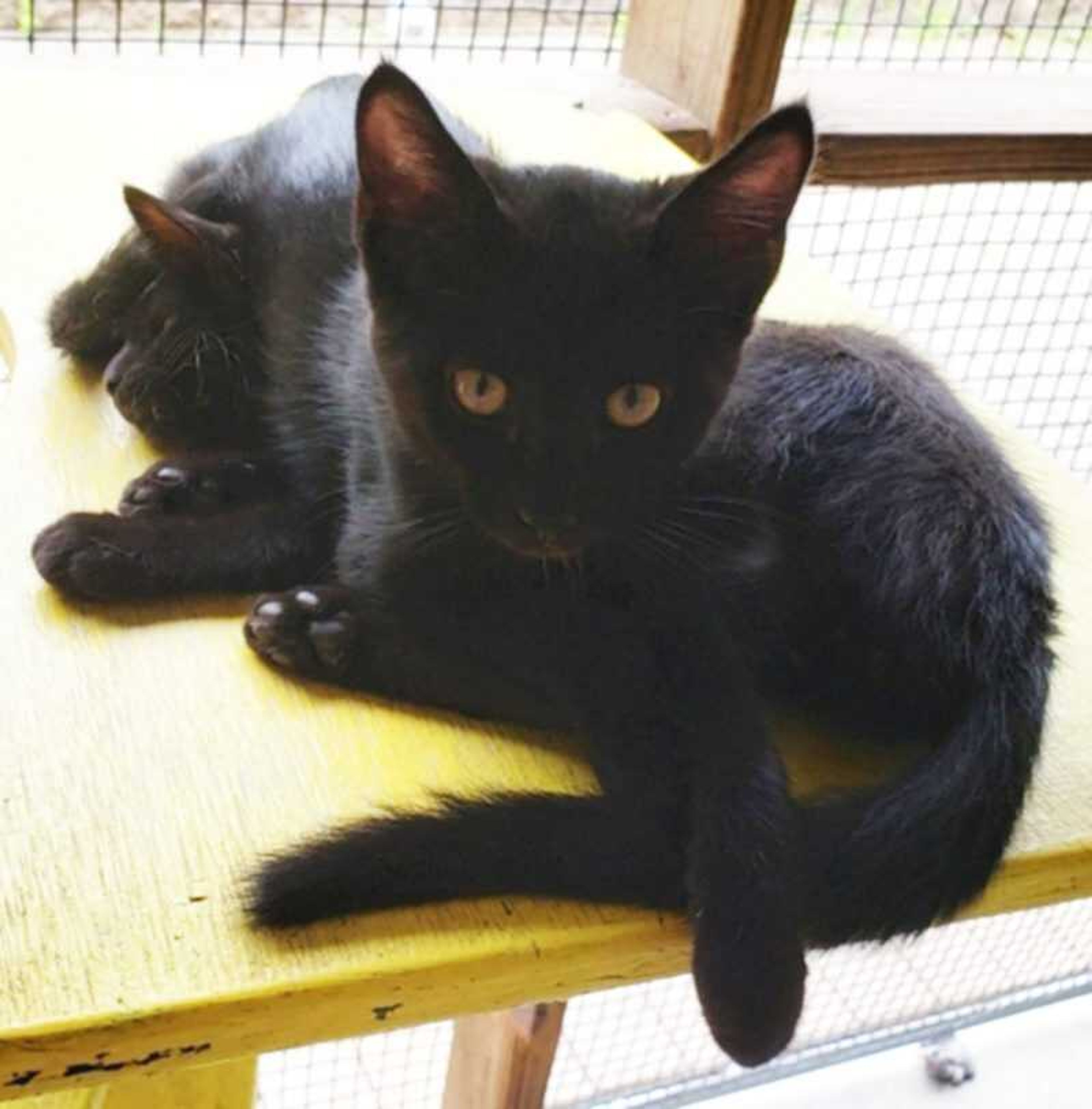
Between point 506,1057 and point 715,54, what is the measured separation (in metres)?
1.07

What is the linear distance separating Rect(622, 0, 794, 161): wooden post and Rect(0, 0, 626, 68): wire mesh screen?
0.35 ft

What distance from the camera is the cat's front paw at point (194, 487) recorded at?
39.7 inches

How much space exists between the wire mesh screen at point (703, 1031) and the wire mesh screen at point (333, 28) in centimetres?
112

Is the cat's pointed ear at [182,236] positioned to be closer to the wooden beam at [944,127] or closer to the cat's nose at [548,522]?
the cat's nose at [548,522]

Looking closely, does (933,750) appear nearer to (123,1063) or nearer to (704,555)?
(704,555)

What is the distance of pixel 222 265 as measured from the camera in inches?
43.8

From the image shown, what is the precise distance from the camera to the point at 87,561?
2.98 feet

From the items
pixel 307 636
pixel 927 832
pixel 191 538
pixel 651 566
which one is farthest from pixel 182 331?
pixel 927 832

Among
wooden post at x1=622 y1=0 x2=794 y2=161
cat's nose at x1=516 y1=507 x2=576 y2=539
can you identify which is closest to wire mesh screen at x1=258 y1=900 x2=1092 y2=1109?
cat's nose at x1=516 y1=507 x2=576 y2=539

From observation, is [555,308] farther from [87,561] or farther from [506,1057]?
[506,1057]

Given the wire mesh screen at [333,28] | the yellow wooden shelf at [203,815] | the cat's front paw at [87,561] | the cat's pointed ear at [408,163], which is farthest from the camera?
the wire mesh screen at [333,28]

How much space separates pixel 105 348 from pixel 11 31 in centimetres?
66

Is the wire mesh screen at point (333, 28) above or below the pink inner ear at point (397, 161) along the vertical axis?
below

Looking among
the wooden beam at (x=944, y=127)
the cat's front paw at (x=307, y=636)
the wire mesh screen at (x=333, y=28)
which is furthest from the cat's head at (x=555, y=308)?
the wire mesh screen at (x=333, y=28)
